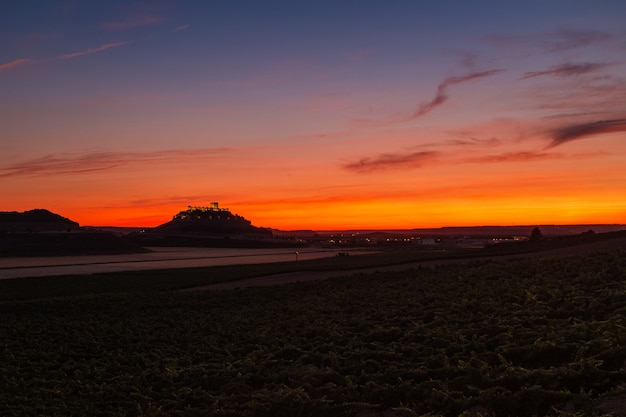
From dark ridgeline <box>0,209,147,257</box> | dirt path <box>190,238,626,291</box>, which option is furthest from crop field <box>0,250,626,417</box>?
dark ridgeline <box>0,209,147,257</box>

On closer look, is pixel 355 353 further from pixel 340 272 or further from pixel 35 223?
pixel 35 223

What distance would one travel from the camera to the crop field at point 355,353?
11266 mm

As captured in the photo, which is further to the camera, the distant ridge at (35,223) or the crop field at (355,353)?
the distant ridge at (35,223)

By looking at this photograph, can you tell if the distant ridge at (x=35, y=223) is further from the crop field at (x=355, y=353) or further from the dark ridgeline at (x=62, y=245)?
the crop field at (x=355, y=353)

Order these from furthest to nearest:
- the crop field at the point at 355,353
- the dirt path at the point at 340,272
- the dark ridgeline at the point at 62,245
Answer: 1. the dark ridgeline at the point at 62,245
2. the dirt path at the point at 340,272
3. the crop field at the point at 355,353

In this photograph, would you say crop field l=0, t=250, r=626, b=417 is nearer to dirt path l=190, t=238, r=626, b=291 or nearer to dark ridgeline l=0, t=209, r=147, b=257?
dirt path l=190, t=238, r=626, b=291

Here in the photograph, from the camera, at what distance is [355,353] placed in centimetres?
1520

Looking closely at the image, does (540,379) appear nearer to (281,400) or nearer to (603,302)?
(281,400)

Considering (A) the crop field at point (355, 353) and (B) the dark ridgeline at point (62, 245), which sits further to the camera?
(B) the dark ridgeline at point (62, 245)

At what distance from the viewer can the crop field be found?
444 inches

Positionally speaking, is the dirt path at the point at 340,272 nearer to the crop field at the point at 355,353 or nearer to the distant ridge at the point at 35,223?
the crop field at the point at 355,353

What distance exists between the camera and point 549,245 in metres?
44.2

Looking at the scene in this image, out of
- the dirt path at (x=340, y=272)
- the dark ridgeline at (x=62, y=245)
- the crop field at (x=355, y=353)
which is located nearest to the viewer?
the crop field at (x=355, y=353)

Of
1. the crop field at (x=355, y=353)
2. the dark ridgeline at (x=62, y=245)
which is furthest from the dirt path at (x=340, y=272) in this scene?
the dark ridgeline at (x=62, y=245)
